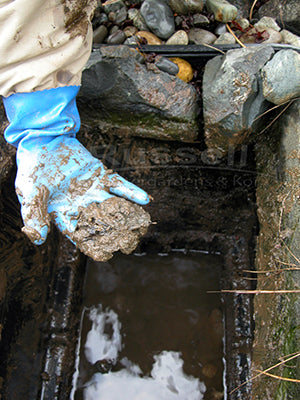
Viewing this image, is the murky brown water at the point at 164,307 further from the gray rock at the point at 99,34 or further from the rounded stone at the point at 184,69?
the gray rock at the point at 99,34

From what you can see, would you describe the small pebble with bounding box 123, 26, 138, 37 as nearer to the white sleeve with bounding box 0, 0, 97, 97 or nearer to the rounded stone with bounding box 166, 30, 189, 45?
the rounded stone with bounding box 166, 30, 189, 45

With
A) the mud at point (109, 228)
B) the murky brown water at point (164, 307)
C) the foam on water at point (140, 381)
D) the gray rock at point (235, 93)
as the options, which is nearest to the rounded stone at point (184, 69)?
the gray rock at point (235, 93)

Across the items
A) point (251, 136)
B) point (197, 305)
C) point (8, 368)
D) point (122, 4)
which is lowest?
point (8, 368)

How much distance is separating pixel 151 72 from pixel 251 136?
0.68m

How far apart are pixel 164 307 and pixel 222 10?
1977 millimetres

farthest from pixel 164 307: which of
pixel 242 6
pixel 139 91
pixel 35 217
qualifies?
pixel 242 6

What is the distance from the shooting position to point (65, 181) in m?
1.65

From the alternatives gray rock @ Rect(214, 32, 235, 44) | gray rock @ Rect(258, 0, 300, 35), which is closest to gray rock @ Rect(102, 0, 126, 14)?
gray rock @ Rect(214, 32, 235, 44)

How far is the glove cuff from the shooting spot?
1.48 meters

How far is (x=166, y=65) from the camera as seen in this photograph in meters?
1.87

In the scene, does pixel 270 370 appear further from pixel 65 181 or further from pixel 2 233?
pixel 2 233

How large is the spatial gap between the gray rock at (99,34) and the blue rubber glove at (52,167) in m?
0.61

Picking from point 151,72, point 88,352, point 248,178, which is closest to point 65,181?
point 151,72

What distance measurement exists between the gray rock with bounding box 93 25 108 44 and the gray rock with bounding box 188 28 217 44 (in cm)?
54
